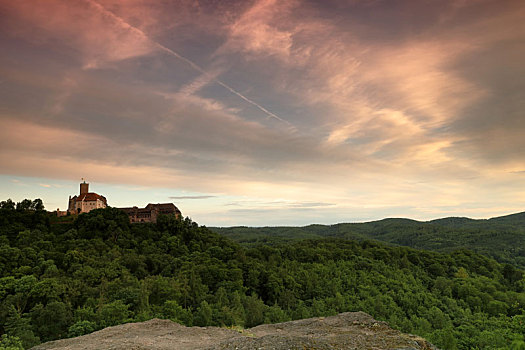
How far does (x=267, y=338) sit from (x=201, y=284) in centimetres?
3632

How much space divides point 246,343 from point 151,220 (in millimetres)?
67183

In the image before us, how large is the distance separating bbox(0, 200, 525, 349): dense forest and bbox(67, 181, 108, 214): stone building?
7158mm

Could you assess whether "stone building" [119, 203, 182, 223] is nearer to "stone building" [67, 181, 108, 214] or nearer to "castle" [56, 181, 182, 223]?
"castle" [56, 181, 182, 223]

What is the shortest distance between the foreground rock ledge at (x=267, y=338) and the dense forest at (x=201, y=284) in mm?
9121

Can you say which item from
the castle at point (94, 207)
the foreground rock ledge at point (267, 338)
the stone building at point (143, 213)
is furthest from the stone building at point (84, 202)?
the foreground rock ledge at point (267, 338)

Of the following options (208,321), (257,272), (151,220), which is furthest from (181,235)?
(208,321)

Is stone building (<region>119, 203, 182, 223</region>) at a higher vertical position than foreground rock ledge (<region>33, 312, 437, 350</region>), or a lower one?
higher

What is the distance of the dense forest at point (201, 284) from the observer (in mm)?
28125

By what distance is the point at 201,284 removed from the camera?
42.6 m

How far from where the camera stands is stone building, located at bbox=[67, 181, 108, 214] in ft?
223

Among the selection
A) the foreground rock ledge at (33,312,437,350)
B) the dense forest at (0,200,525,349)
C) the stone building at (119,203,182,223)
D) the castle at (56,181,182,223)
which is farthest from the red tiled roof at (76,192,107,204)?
the foreground rock ledge at (33,312,437,350)

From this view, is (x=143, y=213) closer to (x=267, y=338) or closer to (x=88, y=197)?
(x=88, y=197)

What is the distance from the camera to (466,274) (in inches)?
2756

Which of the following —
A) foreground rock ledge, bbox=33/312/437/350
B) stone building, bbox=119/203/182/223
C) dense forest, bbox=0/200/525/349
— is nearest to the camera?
foreground rock ledge, bbox=33/312/437/350
